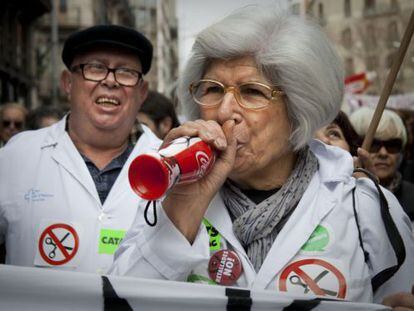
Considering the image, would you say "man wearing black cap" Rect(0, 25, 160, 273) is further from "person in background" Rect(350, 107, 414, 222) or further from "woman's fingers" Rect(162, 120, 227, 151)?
"person in background" Rect(350, 107, 414, 222)

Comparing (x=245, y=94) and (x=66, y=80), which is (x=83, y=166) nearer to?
(x=66, y=80)

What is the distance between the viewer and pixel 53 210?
2.91 metres

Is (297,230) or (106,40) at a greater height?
(106,40)

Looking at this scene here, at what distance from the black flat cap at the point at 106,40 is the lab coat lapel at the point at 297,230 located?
1454mm

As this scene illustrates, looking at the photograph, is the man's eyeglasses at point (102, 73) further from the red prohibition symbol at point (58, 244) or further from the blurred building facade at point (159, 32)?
the blurred building facade at point (159, 32)

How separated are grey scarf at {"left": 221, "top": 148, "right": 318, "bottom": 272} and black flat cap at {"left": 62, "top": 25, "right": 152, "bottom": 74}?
1301 millimetres

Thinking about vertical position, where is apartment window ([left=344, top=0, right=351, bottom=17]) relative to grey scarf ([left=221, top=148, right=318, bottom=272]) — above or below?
below

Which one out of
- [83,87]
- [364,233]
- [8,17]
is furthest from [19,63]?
[364,233]

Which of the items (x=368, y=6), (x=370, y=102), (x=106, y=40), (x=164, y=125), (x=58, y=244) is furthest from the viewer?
(x=368, y=6)

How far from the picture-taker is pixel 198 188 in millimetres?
1963

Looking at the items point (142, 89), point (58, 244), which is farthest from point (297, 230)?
point (142, 89)

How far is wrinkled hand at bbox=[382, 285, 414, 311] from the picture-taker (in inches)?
73.0

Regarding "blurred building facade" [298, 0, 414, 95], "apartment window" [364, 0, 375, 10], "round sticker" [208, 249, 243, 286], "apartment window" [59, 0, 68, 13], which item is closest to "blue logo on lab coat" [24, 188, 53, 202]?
"round sticker" [208, 249, 243, 286]

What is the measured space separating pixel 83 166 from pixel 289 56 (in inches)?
51.9
